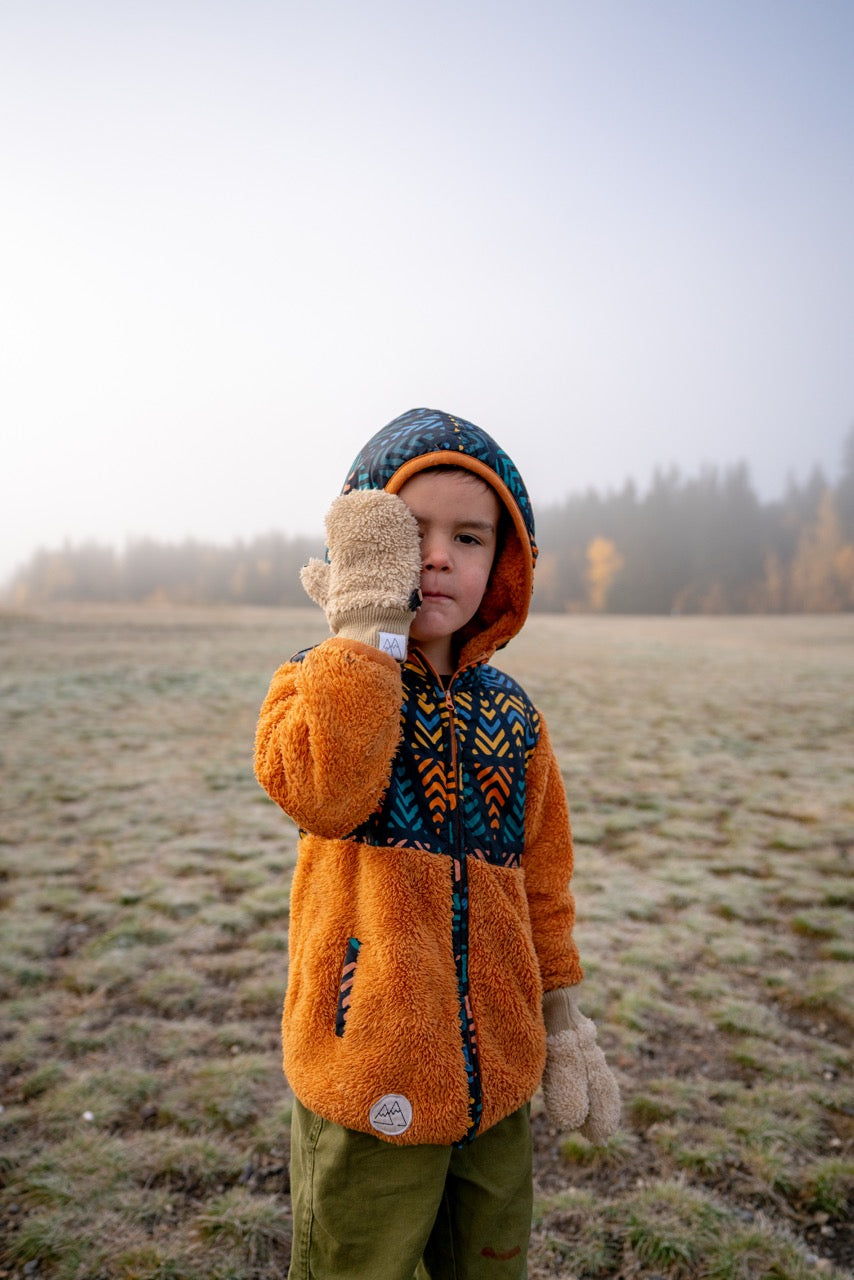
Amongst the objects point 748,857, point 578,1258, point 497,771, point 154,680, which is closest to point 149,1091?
point 578,1258

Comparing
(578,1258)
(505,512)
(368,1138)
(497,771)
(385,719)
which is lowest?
(578,1258)

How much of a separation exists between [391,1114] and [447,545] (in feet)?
3.33

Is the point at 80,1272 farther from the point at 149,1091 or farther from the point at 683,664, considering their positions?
the point at 683,664

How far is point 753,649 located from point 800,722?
1213 centimetres

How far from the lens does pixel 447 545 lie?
1.36 m

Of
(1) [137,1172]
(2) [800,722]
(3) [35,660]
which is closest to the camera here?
(1) [137,1172]

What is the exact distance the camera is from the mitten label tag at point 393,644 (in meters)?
1.21

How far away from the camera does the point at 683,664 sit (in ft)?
61.4

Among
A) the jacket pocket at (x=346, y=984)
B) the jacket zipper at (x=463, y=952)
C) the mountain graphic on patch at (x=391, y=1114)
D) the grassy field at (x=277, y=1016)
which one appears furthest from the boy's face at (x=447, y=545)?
the grassy field at (x=277, y=1016)

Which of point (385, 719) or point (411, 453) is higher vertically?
point (411, 453)

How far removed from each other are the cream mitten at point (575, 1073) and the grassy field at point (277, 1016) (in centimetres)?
112

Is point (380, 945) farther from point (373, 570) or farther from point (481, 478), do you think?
point (481, 478)

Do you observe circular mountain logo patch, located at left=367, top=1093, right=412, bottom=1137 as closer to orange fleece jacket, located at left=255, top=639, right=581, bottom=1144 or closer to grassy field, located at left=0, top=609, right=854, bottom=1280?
orange fleece jacket, located at left=255, top=639, right=581, bottom=1144

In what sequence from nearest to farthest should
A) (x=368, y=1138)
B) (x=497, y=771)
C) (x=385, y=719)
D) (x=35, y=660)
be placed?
(x=385, y=719) → (x=368, y=1138) → (x=497, y=771) → (x=35, y=660)
